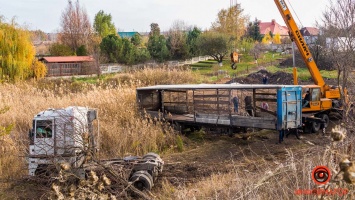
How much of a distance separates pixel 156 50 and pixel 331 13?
3654 centimetres

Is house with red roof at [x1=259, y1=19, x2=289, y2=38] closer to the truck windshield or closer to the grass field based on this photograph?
the grass field

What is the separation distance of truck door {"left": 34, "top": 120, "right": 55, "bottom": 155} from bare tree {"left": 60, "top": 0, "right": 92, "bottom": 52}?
47067 millimetres

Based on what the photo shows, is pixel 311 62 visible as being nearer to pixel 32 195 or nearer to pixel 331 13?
pixel 331 13

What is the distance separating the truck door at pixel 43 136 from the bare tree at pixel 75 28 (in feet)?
154

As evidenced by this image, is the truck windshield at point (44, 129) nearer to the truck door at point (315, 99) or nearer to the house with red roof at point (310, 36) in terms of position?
the truck door at point (315, 99)

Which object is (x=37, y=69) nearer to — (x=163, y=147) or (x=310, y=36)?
(x=163, y=147)

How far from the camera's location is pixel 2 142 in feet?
39.1

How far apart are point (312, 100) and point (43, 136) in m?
11.0

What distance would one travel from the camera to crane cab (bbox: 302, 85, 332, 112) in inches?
632

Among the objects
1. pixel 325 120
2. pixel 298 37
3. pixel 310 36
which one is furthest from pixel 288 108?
pixel 310 36

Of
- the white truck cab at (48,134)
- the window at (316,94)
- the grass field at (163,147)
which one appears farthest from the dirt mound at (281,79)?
the white truck cab at (48,134)

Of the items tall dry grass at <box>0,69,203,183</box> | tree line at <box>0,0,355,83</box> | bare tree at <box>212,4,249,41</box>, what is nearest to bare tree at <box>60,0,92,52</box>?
tree line at <box>0,0,355,83</box>

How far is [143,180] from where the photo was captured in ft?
29.6

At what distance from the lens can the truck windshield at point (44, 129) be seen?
977cm
